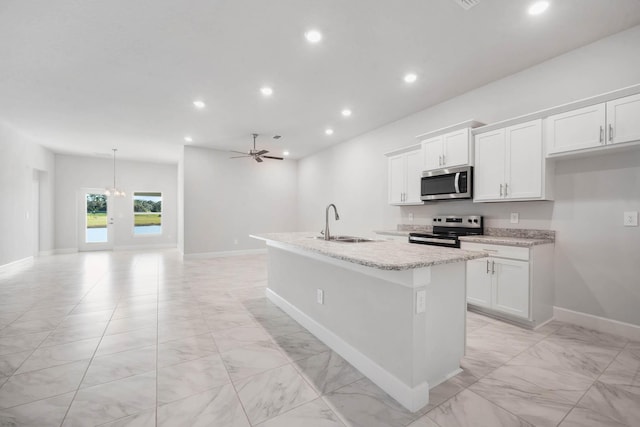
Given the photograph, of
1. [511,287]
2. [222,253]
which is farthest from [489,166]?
[222,253]

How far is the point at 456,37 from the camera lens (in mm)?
2746

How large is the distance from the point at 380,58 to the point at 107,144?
23.0 ft

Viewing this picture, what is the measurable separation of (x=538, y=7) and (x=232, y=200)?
701cm

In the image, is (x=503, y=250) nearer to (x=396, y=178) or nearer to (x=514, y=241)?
(x=514, y=241)

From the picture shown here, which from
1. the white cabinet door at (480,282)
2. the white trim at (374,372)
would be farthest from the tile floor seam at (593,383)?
the white cabinet door at (480,282)

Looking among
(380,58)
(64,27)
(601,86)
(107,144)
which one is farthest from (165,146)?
(601,86)

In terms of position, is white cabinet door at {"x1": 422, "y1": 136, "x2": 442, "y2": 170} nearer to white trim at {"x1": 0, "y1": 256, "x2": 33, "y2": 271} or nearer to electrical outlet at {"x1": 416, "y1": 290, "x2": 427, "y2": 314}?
electrical outlet at {"x1": 416, "y1": 290, "x2": 427, "y2": 314}

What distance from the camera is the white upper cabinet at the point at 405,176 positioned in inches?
172

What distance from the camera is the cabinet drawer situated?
9.23ft

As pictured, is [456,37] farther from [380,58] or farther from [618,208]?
[618,208]

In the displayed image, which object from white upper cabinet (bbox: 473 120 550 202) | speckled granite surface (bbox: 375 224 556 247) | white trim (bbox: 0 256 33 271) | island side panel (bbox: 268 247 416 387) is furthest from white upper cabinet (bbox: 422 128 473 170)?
white trim (bbox: 0 256 33 271)

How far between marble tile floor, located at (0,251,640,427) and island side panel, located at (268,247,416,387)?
21cm

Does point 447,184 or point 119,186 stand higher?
point 119,186

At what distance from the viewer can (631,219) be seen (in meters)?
2.58
